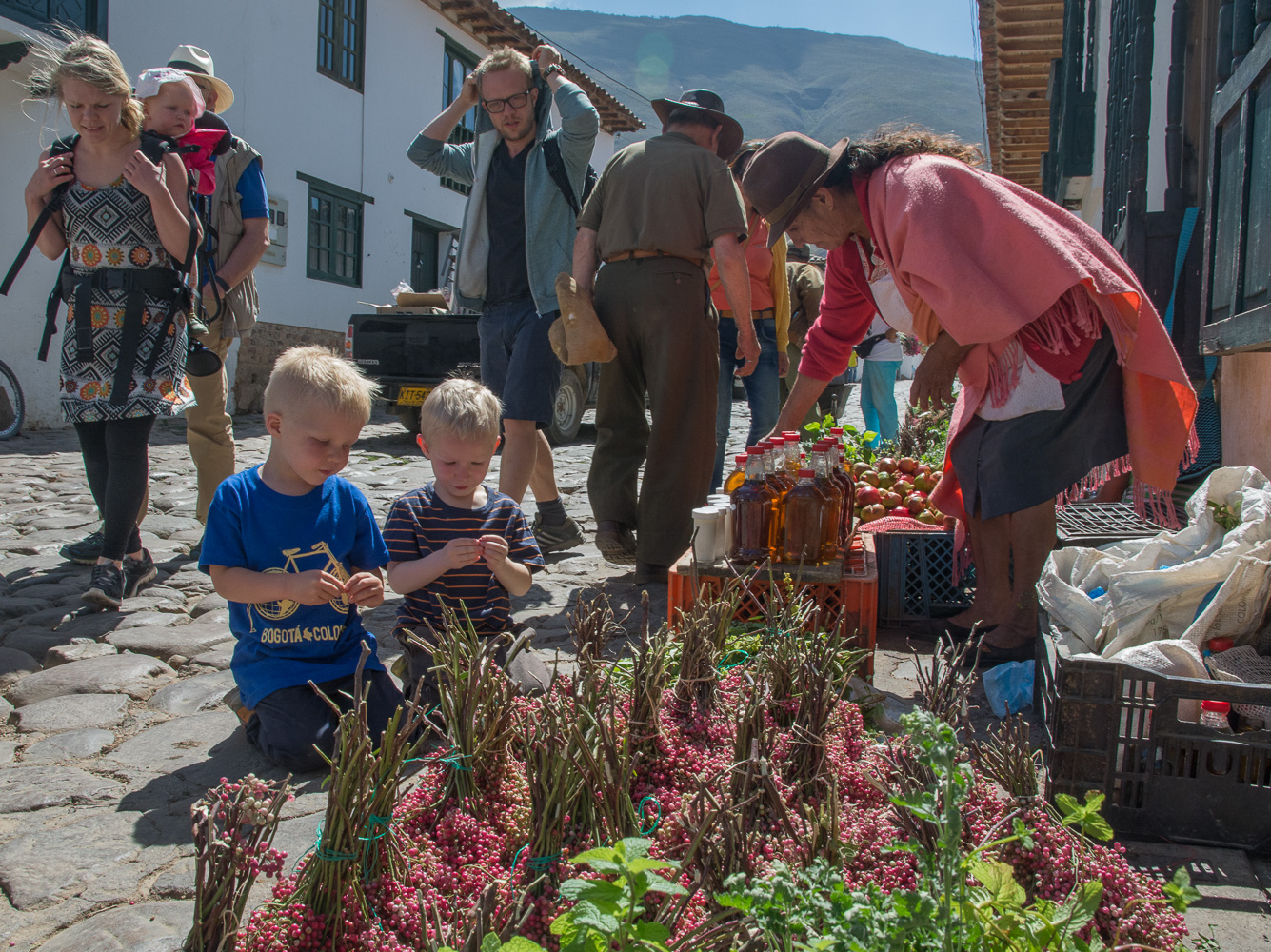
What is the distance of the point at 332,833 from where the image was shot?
59.2 inches

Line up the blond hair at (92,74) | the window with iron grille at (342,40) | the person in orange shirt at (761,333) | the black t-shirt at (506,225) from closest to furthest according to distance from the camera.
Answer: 1. the blond hair at (92,74)
2. the black t-shirt at (506,225)
3. the person in orange shirt at (761,333)
4. the window with iron grille at (342,40)

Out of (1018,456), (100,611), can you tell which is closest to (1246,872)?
(1018,456)

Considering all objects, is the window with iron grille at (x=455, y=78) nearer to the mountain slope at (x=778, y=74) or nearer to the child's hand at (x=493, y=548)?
the child's hand at (x=493, y=548)

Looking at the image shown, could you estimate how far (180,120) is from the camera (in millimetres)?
4281

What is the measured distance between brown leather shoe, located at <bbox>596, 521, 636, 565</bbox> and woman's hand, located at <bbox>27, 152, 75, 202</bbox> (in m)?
2.68

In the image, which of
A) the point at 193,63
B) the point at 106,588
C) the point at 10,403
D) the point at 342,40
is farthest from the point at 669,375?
the point at 342,40

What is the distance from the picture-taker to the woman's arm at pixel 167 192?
390 cm

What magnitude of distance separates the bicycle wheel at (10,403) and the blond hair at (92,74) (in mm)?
6807

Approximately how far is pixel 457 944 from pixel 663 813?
588mm

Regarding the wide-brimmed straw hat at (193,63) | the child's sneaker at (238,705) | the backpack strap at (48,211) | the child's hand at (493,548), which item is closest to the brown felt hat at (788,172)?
the child's hand at (493,548)

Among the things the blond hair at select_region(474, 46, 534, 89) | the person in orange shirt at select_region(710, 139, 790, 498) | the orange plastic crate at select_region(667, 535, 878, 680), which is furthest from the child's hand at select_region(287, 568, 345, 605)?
the person in orange shirt at select_region(710, 139, 790, 498)

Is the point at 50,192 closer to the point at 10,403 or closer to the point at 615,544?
the point at 615,544

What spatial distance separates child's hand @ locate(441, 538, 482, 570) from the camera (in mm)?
2646

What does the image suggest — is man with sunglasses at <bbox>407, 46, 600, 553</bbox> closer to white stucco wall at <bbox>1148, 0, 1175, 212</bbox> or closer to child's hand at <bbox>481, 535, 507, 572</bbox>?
child's hand at <bbox>481, 535, 507, 572</bbox>
